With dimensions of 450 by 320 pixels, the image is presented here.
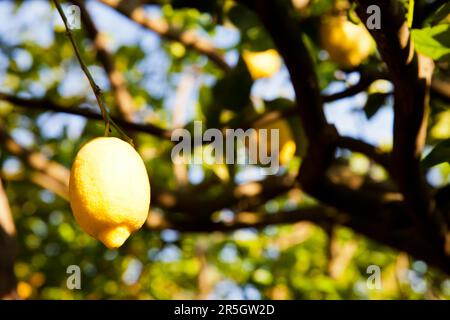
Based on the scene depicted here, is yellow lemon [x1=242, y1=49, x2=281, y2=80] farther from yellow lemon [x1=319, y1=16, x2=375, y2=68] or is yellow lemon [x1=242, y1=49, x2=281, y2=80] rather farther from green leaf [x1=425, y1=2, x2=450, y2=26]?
green leaf [x1=425, y1=2, x2=450, y2=26]

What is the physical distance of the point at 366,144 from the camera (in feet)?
5.18

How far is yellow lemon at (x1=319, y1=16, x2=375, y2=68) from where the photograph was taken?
66.7 inches

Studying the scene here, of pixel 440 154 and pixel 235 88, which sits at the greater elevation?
pixel 235 88

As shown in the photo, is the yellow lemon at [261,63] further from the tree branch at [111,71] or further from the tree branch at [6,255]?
the tree branch at [6,255]

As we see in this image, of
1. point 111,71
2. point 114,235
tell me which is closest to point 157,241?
point 111,71

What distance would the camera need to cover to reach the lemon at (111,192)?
0.82 m

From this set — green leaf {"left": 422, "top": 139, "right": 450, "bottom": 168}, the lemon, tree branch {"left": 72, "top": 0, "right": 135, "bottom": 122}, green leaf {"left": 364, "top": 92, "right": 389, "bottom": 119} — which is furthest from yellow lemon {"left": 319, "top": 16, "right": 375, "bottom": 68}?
the lemon

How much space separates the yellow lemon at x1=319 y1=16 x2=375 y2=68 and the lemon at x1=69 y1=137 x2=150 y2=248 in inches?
39.0

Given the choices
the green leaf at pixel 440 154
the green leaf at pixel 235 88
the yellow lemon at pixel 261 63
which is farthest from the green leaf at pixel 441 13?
the yellow lemon at pixel 261 63

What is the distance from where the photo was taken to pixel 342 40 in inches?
66.4

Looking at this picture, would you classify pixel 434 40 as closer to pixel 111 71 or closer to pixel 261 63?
pixel 261 63

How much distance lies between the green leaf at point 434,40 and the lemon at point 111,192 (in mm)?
441

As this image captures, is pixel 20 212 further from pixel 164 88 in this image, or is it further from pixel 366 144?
pixel 366 144

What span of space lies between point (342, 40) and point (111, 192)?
104cm
